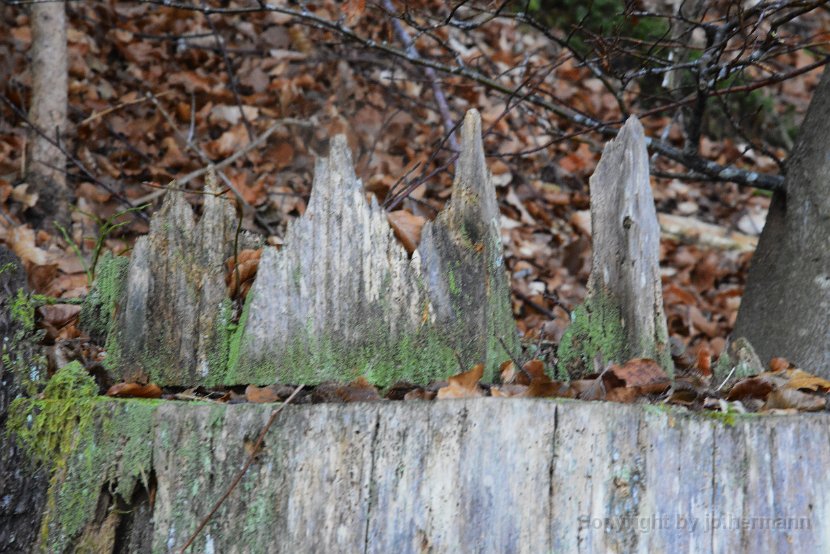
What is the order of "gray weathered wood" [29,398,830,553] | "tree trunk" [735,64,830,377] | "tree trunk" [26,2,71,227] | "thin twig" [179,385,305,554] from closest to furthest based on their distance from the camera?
"gray weathered wood" [29,398,830,553] → "thin twig" [179,385,305,554] → "tree trunk" [735,64,830,377] → "tree trunk" [26,2,71,227]

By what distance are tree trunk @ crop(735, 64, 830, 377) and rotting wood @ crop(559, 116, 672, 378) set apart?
104cm

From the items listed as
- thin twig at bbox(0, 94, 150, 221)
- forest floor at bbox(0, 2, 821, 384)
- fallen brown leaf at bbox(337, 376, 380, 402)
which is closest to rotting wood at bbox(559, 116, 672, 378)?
fallen brown leaf at bbox(337, 376, 380, 402)

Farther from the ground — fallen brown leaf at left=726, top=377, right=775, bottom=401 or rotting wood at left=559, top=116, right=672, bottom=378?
rotting wood at left=559, top=116, right=672, bottom=378

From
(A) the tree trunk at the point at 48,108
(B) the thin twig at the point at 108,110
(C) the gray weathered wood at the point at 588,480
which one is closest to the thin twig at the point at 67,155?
(A) the tree trunk at the point at 48,108

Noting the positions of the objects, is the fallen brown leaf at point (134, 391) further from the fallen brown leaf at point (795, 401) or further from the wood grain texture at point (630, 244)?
the fallen brown leaf at point (795, 401)

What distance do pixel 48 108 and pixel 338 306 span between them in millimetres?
3476

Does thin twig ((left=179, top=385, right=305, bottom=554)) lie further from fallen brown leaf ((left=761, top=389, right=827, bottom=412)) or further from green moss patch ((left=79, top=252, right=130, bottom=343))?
fallen brown leaf ((left=761, top=389, right=827, bottom=412))

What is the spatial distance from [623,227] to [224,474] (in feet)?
4.35

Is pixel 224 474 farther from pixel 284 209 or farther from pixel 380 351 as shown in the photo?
pixel 284 209

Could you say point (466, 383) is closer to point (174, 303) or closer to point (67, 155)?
point (174, 303)

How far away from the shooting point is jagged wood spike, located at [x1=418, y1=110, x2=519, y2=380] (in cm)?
243

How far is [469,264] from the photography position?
246 cm

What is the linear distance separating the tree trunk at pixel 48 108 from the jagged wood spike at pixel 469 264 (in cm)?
336

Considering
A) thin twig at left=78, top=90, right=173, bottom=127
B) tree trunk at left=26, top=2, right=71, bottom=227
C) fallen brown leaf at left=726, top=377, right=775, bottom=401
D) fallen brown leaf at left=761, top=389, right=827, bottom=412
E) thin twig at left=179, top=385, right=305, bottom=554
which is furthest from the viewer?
thin twig at left=78, top=90, right=173, bottom=127
